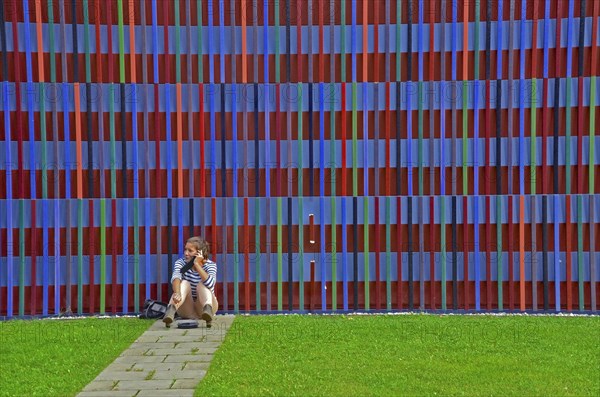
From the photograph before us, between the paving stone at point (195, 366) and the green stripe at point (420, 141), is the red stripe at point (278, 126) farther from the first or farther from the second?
the paving stone at point (195, 366)

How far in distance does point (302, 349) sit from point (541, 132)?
5.74 meters

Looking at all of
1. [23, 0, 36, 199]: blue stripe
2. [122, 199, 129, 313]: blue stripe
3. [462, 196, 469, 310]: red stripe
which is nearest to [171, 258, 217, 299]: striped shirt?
[122, 199, 129, 313]: blue stripe

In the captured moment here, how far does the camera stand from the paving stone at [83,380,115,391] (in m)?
6.46

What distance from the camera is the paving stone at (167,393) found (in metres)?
6.20

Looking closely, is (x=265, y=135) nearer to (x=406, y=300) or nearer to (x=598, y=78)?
(x=406, y=300)

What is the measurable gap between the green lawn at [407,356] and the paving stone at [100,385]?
1037 mm

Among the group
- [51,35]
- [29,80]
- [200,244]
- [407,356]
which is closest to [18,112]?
[29,80]

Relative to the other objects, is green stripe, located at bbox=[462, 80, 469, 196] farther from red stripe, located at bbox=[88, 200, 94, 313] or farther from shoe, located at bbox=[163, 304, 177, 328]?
red stripe, located at bbox=[88, 200, 94, 313]

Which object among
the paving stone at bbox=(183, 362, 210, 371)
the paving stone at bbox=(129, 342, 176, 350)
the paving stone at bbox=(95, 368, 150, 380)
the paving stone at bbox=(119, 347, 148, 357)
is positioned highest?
the paving stone at bbox=(183, 362, 210, 371)

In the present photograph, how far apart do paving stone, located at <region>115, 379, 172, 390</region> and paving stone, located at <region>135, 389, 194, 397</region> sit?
0.13m

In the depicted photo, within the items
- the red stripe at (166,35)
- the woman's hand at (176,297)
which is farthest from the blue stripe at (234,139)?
the woman's hand at (176,297)

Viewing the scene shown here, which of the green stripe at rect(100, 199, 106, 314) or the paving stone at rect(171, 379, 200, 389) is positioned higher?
the green stripe at rect(100, 199, 106, 314)

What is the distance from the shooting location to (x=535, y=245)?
→ 34.3 ft

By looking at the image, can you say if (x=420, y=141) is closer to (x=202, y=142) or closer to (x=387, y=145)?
(x=387, y=145)
